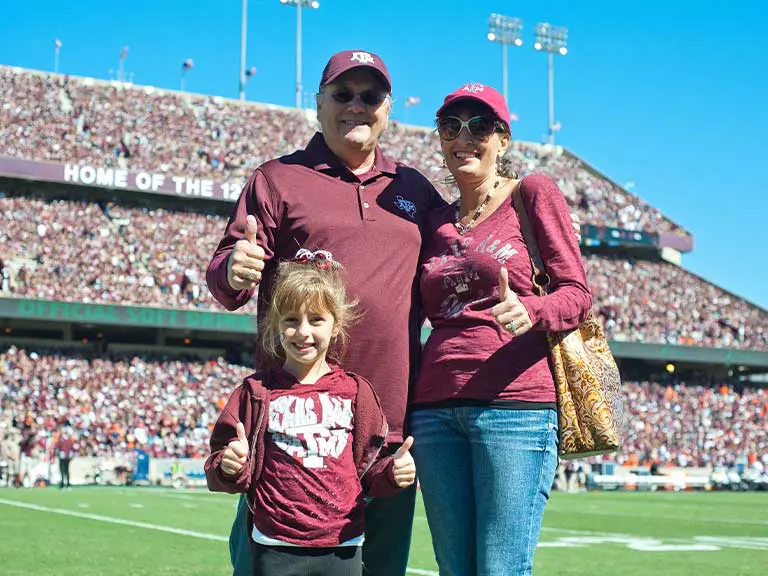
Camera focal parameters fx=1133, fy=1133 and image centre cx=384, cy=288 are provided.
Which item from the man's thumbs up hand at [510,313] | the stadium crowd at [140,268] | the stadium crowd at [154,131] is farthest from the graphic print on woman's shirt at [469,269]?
the stadium crowd at [154,131]

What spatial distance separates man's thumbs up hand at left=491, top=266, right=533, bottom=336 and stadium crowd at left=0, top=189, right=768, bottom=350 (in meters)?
32.9

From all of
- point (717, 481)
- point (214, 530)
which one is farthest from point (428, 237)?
point (717, 481)

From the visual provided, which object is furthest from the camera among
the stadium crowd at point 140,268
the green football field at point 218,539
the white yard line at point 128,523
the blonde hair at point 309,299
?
the stadium crowd at point 140,268

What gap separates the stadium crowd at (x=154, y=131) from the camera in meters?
40.9

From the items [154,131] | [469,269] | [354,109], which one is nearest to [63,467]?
[154,131]

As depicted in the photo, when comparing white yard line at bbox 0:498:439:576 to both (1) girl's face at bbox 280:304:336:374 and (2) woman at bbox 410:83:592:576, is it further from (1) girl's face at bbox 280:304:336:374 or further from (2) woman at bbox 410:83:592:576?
(1) girl's face at bbox 280:304:336:374

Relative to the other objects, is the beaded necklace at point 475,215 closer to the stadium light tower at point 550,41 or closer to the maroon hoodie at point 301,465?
the maroon hoodie at point 301,465

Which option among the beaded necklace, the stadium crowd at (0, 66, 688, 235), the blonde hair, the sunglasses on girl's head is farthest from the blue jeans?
the stadium crowd at (0, 66, 688, 235)

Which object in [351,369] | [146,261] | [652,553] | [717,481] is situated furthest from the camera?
[146,261]

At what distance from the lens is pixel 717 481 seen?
110ft

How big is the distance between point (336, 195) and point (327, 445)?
3.13 feet

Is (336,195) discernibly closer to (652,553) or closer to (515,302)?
(515,302)

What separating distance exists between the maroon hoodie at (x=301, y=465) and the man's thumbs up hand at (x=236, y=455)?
37mm

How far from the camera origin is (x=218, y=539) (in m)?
11.7
